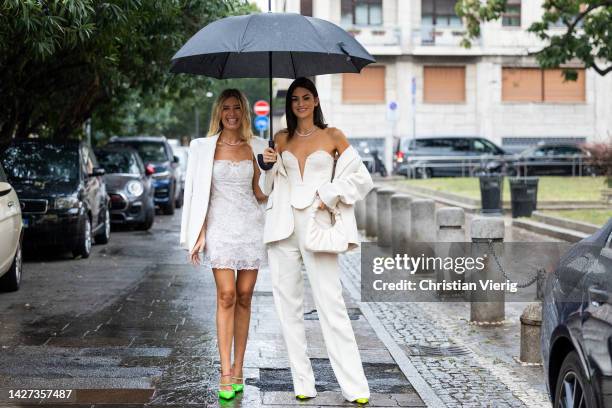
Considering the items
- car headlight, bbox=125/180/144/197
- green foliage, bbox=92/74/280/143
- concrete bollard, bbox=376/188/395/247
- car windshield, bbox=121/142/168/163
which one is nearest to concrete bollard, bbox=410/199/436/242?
concrete bollard, bbox=376/188/395/247

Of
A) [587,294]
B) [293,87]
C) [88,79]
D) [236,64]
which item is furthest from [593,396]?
[88,79]

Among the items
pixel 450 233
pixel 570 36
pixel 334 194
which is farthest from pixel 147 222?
pixel 334 194

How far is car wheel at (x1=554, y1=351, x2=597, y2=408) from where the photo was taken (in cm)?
450

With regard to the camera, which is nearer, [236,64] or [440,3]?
[236,64]

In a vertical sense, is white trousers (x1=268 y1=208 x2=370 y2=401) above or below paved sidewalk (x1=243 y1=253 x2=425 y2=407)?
above

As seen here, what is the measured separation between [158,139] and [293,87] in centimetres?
2096

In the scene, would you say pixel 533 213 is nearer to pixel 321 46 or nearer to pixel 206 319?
pixel 206 319

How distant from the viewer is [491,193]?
21.5 meters

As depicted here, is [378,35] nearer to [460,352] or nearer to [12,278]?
[12,278]

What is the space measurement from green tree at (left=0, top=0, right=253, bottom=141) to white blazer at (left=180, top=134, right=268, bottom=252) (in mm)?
4557

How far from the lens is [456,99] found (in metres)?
51.8

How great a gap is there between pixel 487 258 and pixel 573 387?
4706 millimetres

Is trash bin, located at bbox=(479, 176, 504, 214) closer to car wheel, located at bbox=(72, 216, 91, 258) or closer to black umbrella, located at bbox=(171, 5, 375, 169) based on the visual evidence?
car wheel, located at bbox=(72, 216, 91, 258)

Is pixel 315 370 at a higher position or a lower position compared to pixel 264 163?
lower
